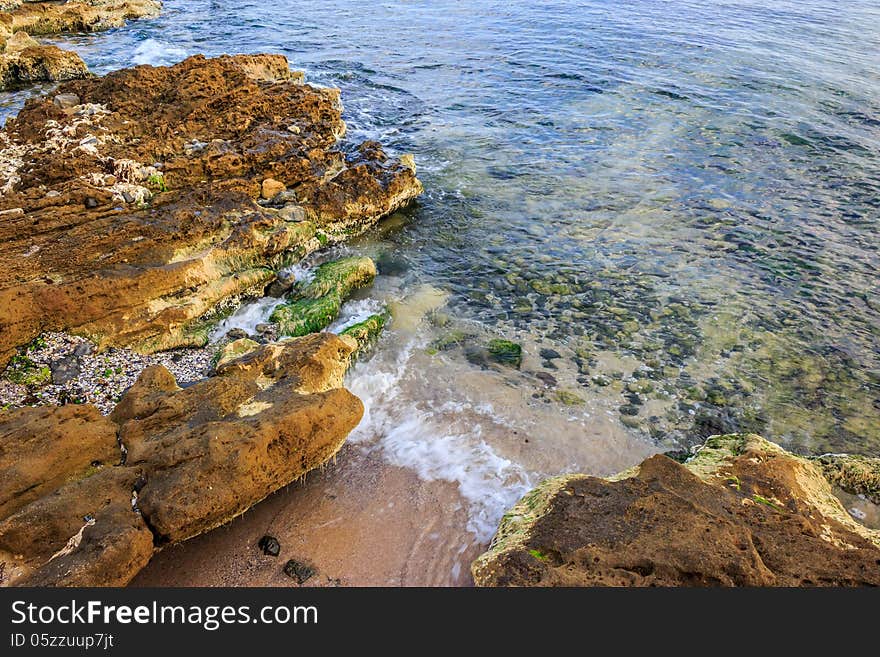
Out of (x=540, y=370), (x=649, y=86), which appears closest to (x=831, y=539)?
(x=540, y=370)

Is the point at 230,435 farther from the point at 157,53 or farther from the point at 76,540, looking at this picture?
the point at 157,53

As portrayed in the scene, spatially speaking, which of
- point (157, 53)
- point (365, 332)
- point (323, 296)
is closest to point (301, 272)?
point (323, 296)

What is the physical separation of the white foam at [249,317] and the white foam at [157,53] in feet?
55.5

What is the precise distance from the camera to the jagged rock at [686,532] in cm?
499

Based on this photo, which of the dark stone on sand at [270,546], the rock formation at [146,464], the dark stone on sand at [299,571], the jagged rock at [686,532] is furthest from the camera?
the dark stone on sand at [270,546]

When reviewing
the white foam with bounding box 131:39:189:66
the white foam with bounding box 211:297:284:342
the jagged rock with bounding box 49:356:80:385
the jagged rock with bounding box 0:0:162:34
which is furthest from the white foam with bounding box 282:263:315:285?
the jagged rock with bounding box 0:0:162:34

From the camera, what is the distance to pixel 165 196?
10906 millimetres

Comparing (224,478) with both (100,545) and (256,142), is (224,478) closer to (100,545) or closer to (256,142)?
(100,545)

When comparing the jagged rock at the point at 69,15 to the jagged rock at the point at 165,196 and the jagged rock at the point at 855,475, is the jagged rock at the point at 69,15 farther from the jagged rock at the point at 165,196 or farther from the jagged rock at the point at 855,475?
the jagged rock at the point at 855,475

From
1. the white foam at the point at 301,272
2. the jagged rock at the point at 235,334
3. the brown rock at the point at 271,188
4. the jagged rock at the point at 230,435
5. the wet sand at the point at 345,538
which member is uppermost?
the brown rock at the point at 271,188

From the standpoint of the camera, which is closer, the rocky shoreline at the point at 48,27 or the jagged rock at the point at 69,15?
the rocky shoreline at the point at 48,27

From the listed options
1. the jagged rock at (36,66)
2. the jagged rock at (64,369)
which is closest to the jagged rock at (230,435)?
the jagged rock at (64,369)

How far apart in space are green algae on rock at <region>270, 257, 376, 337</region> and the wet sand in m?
3.09

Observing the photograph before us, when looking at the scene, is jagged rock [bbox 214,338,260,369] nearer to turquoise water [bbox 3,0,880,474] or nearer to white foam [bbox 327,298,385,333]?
white foam [bbox 327,298,385,333]
